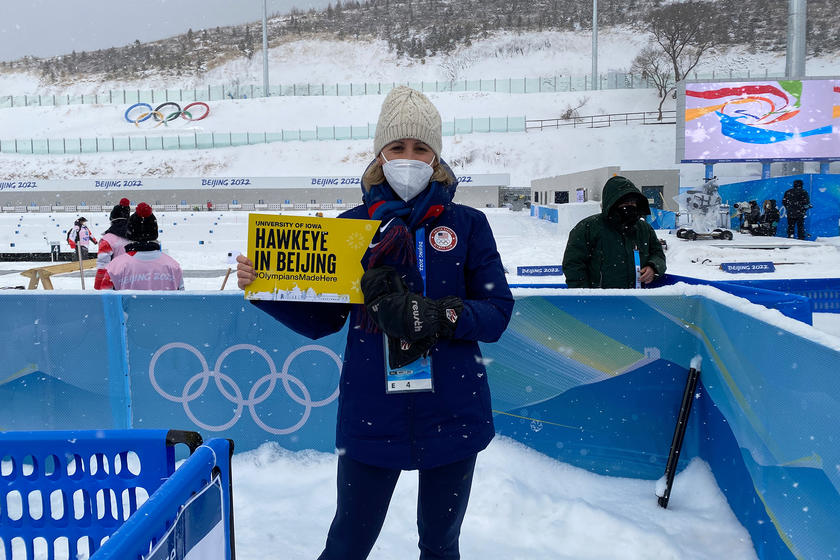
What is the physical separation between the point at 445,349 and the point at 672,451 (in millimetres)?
2381

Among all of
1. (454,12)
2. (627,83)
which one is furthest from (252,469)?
(454,12)

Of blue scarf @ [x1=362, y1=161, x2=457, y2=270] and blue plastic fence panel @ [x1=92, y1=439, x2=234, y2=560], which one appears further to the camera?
blue scarf @ [x1=362, y1=161, x2=457, y2=270]

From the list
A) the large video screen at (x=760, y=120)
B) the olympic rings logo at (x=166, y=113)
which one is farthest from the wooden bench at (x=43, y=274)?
the olympic rings logo at (x=166, y=113)

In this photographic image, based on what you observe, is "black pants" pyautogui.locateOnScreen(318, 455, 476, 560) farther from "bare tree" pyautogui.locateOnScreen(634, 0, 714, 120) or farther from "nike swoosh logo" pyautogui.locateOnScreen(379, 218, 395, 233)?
"bare tree" pyautogui.locateOnScreen(634, 0, 714, 120)

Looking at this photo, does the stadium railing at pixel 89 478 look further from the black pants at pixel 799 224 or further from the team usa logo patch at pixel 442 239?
the black pants at pixel 799 224

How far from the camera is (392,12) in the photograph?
102 meters

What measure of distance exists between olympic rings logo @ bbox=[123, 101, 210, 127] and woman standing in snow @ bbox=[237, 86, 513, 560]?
6199 cm

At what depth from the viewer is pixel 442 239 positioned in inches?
81.1

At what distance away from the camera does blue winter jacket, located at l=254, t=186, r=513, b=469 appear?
200 cm

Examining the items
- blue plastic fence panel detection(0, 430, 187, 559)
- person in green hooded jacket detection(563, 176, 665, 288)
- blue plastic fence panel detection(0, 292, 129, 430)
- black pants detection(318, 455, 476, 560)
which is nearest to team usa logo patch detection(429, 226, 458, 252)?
black pants detection(318, 455, 476, 560)

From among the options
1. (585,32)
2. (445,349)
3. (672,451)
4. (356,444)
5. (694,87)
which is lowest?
(672,451)

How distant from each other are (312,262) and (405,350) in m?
0.44

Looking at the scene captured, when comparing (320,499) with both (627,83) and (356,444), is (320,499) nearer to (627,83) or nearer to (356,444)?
(356,444)

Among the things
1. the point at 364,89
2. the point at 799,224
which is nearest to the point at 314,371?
the point at 799,224
